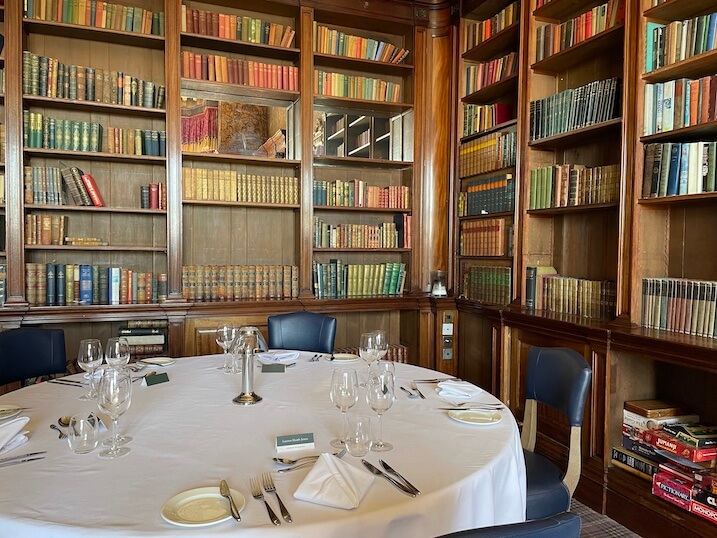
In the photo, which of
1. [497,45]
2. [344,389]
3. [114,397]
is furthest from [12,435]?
[497,45]

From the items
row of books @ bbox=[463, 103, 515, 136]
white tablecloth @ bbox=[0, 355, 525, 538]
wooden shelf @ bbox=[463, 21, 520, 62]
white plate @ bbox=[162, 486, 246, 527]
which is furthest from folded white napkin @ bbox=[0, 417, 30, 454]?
wooden shelf @ bbox=[463, 21, 520, 62]

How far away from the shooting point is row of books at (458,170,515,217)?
359cm

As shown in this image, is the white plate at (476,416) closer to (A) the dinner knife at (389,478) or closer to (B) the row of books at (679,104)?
(A) the dinner knife at (389,478)

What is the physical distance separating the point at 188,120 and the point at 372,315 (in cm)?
207

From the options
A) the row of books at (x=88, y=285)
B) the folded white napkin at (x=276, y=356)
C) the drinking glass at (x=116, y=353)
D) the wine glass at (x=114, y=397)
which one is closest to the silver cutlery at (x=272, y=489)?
the wine glass at (x=114, y=397)

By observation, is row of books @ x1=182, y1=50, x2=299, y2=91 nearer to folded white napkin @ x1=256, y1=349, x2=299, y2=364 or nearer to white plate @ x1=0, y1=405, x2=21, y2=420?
folded white napkin @ x1=256, y1=349, x2=299, y2=364

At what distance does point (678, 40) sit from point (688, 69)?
0.47 feet

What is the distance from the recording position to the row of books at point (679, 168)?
2348 mm

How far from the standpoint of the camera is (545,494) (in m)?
1.72

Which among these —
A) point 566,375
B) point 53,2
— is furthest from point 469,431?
point 53,2

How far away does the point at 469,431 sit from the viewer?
1.45 metres

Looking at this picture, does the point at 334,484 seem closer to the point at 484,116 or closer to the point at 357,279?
the point at 357,279

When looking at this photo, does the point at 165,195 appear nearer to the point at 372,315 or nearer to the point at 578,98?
the point at 372,315

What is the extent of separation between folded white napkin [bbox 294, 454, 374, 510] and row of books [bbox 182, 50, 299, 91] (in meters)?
3.19
